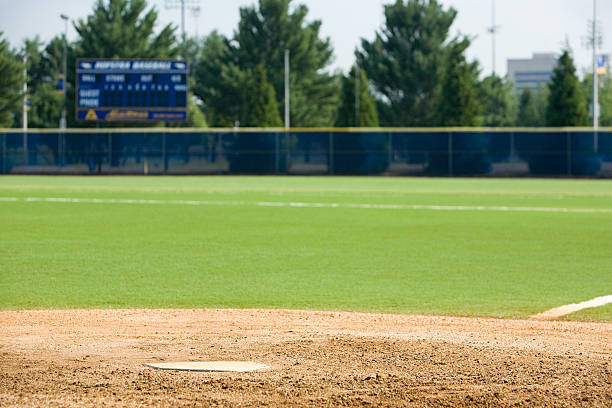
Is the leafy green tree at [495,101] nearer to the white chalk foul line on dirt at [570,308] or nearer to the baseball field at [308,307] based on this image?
the baseball field at [308,307]

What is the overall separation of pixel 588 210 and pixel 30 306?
13496 millimetres

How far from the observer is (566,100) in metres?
43.9

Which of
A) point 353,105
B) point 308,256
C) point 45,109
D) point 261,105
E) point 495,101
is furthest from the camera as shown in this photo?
point 495,101

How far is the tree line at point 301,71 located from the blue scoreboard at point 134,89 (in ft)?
47.7

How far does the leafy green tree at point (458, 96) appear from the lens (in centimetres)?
4866

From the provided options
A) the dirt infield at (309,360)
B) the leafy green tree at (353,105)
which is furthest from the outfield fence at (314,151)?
the dirt infield at (309,360)

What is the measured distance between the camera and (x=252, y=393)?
4.06 metres

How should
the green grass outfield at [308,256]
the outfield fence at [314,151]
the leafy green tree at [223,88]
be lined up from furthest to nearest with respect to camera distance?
the leafy green tree at [223,88] < the outfield fence at [314,151] < the green grass outfield at [308,256]

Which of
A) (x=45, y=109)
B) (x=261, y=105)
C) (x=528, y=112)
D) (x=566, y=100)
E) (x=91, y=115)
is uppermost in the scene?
(x=528, y=112)

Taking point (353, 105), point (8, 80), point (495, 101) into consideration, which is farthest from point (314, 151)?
point (495, 101)

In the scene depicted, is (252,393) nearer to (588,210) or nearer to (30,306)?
(30,306)

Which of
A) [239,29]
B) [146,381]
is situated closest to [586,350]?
[146,381]

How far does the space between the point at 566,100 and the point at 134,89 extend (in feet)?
75.6

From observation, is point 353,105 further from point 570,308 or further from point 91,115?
point 570,308
